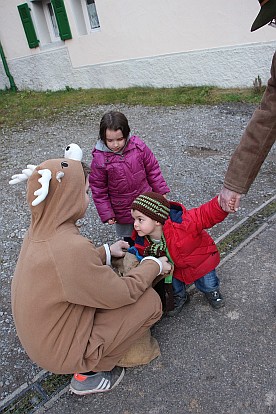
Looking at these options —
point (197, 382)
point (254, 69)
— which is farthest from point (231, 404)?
point (254, 69)

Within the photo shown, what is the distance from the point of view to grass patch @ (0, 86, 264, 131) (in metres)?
7.63

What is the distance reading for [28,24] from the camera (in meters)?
11.2

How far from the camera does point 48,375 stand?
2334 mm

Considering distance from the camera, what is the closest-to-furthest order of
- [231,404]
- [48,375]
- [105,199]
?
[231,404] < [48,375] < [105,199]

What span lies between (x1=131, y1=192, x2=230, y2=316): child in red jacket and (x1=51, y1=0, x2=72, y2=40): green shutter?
9541 millimetres

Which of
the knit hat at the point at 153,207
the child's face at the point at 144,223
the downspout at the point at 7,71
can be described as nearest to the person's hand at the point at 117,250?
the child's face at the point at 144,223

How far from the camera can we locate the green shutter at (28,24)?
35.9 ft

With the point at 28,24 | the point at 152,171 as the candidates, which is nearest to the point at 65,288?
the point at 152,171

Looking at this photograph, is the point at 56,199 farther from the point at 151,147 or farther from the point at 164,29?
the point at 164,29

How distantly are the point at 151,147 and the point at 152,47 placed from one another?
13.9ft

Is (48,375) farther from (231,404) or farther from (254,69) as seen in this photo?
(254,69)

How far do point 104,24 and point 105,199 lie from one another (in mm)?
8049

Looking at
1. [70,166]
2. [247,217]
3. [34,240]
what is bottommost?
[247,217]

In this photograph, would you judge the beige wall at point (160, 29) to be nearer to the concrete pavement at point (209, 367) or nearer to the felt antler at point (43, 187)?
the concrete pavement at point (209, 367)
